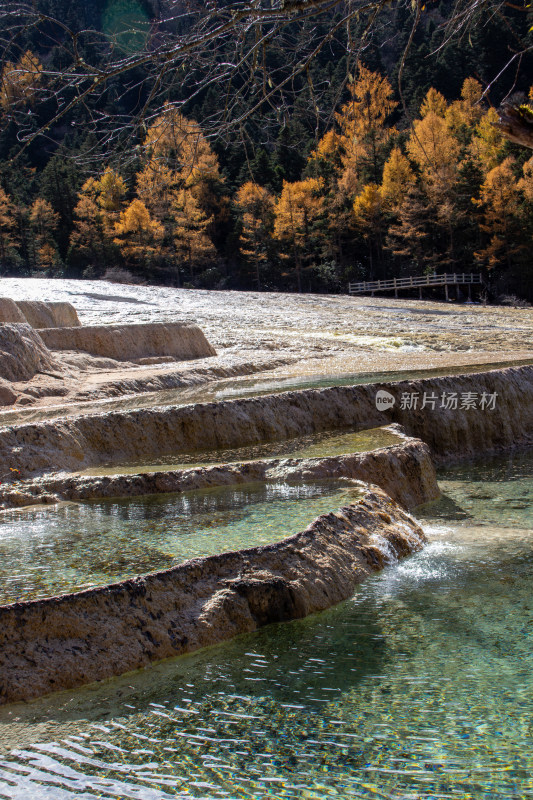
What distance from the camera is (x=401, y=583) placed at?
490cm

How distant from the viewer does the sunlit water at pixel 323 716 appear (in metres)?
2.67

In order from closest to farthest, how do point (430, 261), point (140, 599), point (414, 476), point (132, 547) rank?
1. point (140, 599)
2. point (132, 547)
3. point (414, 476)
4. point (430, 261)

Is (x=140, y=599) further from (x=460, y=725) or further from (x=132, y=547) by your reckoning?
(x=460, y=725)

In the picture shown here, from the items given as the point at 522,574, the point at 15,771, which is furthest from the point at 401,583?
the point at 15,771

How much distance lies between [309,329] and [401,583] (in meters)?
14.6

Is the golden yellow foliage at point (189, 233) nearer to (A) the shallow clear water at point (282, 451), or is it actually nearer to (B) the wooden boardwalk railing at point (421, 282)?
(B) the wooden boardwalk railing at point (421, 282)

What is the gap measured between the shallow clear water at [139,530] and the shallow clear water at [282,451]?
732 millimetres

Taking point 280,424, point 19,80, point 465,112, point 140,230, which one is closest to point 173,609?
point 19,80

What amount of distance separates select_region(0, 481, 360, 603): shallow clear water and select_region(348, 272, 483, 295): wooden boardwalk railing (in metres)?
29.2

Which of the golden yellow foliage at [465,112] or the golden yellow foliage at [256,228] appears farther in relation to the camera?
the golden yellow foliage at [465,112]

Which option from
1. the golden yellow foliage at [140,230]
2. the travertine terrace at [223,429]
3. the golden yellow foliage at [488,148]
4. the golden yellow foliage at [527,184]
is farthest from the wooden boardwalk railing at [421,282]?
the golden yellow foliage at [140,230]

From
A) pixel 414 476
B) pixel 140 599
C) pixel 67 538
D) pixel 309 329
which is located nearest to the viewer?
pixel 140 599

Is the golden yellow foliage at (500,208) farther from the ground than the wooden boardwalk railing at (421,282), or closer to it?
farther from the ground

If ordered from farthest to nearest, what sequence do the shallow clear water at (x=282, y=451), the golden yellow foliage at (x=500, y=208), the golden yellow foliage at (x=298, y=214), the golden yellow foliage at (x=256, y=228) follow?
1. the golden yellow foliage at (x=256, y=228)
2. the golden yellow foliage at (x=298, y=214)
3. the golden yellow foliage at (x=500, y=208)
4. the shallow clear water at (x=282, y=451)
